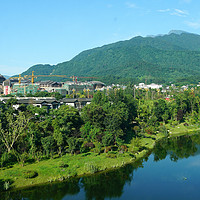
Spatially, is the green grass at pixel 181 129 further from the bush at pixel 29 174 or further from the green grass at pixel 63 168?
the bush at pixel 29 174

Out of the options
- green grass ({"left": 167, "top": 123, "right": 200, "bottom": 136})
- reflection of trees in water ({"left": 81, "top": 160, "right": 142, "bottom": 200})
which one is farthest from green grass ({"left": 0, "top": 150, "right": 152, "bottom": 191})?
green grass ({"left": 167, "top": 123, "right": 200, "bottom": 136})

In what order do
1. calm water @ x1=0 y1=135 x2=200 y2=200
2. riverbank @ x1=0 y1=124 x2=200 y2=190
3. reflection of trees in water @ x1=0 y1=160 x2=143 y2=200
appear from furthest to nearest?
riverbank @ x1=0 y1=124 x2=200 y2=190
calm water @ x1=0 y1=135 x2=200 y2=200
reflection of trees in water @ x1=0 y1=160 x2=143 y2=200

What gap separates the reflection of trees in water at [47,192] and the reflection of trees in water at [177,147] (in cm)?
1602

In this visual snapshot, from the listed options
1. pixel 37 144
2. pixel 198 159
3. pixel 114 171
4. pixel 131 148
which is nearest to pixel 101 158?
pixel 114 171

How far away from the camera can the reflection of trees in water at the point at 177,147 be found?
38.9 m

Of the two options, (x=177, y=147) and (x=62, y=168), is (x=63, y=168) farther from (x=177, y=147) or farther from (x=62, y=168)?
(x=177, y=147)

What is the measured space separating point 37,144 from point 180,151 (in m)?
24.6

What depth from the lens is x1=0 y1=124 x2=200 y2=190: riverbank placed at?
88.0ft

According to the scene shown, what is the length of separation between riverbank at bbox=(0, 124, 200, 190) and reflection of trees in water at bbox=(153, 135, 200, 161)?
4.26 meters

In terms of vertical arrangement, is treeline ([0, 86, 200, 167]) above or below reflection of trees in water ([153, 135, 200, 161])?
above

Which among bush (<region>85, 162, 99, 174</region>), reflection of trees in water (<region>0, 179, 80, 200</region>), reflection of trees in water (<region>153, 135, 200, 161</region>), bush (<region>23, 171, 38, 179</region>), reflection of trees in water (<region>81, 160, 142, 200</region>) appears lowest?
reflection of trees in water (<region>153, 135, 200, 161</region>)

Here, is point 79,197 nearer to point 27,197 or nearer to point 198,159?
point 27,197

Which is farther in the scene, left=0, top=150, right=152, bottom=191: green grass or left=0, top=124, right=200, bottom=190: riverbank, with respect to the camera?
left=0, top=150, right=152, bottom=191: green grass

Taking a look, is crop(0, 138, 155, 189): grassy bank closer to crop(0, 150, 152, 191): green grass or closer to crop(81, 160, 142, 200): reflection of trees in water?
crop(0, 150, 152, 191): green grass
